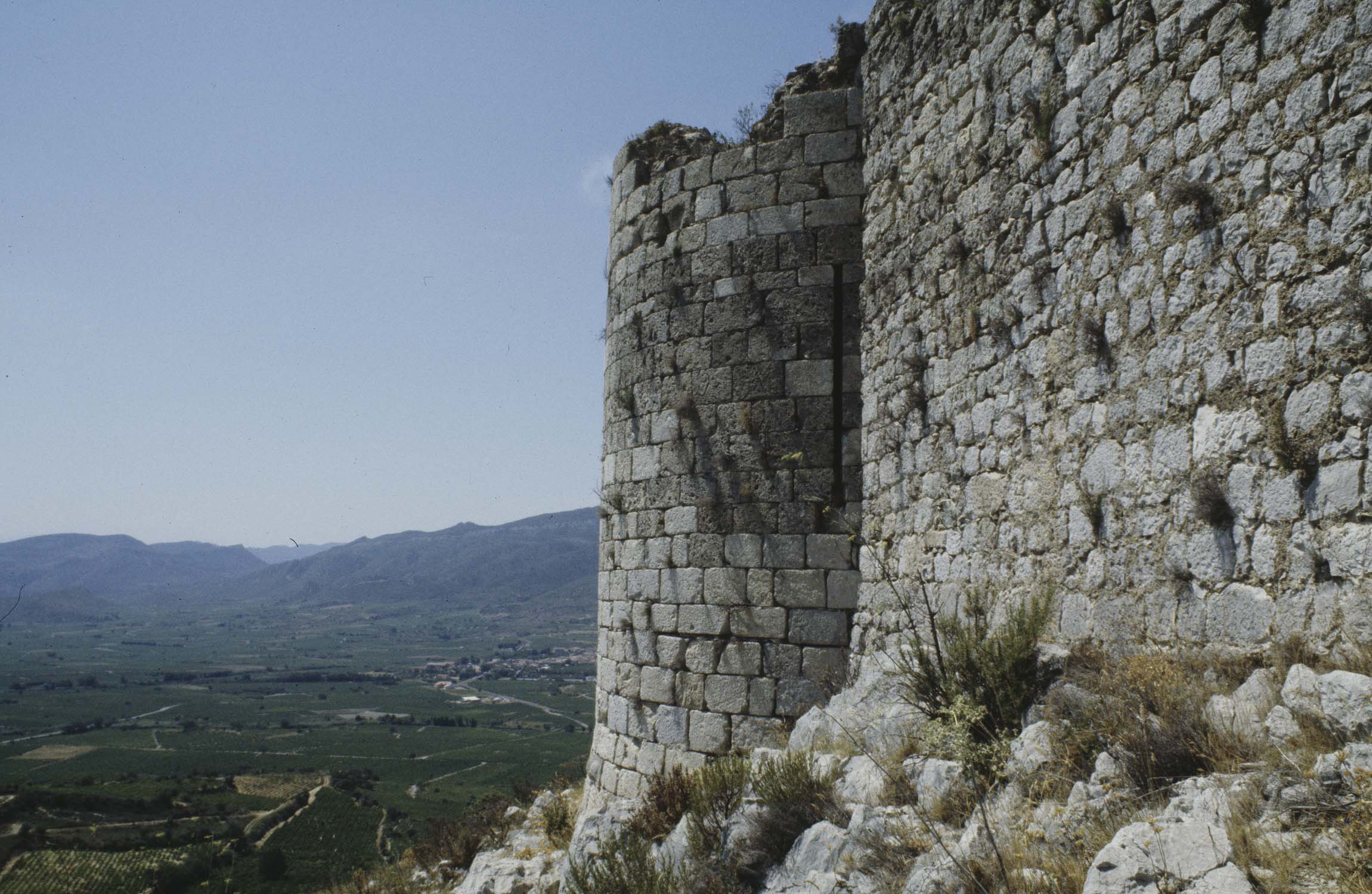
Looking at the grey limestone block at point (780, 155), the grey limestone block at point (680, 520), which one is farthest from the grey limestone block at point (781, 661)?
the grey limestone block at point (780, 155)

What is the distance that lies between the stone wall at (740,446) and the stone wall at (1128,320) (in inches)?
13.6

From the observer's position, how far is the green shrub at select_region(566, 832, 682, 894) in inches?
180

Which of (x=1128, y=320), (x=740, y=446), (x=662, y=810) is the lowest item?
Answer: (x=662, y=810)

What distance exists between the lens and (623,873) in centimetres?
500

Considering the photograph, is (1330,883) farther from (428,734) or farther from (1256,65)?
(428,734)

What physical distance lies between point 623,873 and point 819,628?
2.58m

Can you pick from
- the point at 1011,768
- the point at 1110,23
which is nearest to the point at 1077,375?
the point at 1110,23

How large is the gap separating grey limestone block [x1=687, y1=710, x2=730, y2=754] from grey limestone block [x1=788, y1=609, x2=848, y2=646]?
0.83 m

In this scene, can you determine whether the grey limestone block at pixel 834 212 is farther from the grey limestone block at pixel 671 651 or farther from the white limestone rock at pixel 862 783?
the white limestone rock at pixel 862 783

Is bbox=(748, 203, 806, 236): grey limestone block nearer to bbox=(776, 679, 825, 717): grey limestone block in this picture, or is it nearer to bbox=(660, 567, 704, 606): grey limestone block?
bbox=(660, 567, 704, 606): grey limestone block

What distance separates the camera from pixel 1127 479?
14.9 ft

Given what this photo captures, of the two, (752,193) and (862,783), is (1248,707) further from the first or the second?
(752,193)

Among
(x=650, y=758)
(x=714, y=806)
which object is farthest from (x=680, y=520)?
(x=714, y=806)

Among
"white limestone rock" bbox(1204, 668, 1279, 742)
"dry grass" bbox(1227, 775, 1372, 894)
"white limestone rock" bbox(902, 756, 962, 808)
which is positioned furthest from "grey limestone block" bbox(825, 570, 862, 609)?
"dry grass" bbox(1227, 775, 1372, 894)
